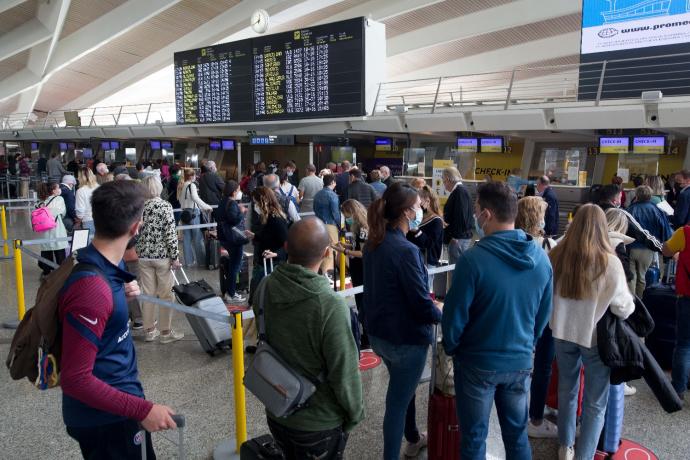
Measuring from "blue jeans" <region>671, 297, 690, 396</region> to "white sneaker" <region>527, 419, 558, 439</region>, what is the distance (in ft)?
4.09

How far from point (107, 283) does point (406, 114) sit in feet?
35.0

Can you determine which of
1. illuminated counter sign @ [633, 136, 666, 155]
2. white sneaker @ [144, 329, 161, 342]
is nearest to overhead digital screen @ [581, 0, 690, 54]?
illuminated counter sign @ [633, 136, 666, 155]

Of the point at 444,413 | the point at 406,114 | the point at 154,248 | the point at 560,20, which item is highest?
the point at 560,20

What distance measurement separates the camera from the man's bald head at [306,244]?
2014mm

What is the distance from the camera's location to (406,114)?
11.8 meters

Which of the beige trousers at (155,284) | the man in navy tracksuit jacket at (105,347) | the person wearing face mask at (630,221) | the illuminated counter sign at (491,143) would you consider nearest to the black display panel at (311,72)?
the illuminated counter sign at (491,143)

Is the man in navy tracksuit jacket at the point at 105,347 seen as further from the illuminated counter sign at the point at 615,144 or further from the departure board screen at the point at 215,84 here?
the departure board screen at the point at 215,84

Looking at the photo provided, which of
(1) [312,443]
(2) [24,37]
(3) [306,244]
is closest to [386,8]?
(2) [24,37]

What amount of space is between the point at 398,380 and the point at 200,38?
75.2 feet

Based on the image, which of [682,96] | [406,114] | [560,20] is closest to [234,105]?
[406,114]

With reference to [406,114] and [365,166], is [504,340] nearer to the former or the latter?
[406,114]

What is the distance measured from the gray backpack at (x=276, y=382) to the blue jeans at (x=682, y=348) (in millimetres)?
3224

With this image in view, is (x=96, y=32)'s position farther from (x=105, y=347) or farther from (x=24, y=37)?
(x=105, y=347)

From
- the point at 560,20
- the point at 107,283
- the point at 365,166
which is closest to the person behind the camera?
the point at 107,283
